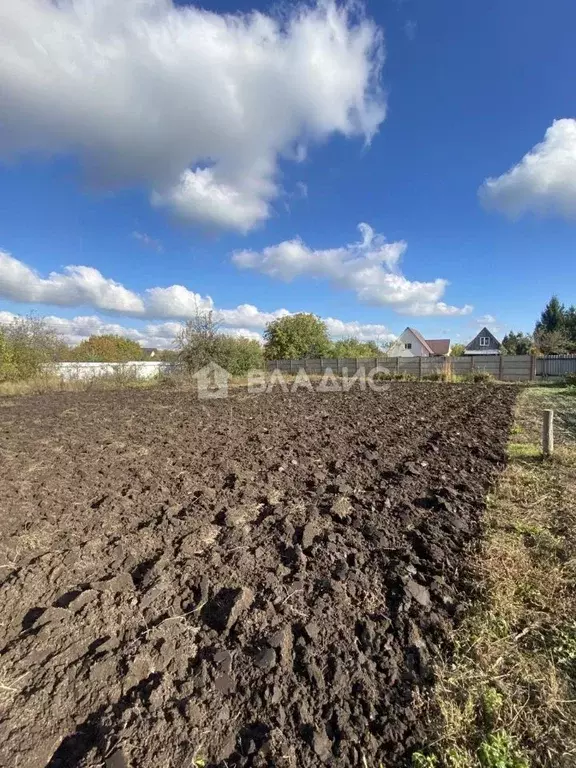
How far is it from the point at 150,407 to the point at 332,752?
1003 cm

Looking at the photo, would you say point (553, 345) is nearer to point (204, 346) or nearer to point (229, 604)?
point (204, 346)

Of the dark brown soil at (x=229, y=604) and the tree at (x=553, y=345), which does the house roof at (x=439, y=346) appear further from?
the dark brown soil at (x=229, y=604)

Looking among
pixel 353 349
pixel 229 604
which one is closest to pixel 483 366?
pixel 353 349

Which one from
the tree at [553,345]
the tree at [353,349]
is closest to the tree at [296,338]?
the tree at [353,349]

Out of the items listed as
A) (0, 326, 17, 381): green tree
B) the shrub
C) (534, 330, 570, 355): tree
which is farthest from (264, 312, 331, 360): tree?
(0, 326, 17, 381): green tree

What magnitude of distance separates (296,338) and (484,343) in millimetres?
27414

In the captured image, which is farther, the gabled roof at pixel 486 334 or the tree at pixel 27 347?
the gabled roof at pixel 486 334

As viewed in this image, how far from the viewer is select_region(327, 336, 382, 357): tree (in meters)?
33.6

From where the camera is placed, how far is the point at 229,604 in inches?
86.0

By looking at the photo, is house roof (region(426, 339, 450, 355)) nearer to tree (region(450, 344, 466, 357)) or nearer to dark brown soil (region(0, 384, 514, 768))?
tree (region(450, 344, 466, 357))

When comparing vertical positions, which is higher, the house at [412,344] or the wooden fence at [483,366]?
the house at [412,344]

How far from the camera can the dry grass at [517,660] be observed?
140 cm

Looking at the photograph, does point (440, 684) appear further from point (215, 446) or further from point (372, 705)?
point (215, 446)

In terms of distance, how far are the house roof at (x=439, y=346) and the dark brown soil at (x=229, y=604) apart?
169 ft
